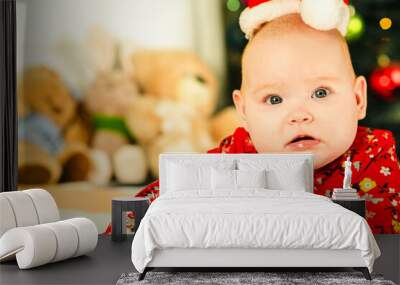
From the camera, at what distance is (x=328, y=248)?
14.1 feet

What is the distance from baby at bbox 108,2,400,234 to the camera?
20.8 ft

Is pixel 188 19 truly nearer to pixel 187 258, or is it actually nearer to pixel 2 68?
pixel 2 68

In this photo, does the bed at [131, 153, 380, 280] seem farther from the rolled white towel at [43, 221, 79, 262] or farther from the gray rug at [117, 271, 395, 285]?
the rolled white towel at [43, 221, 79, 262]

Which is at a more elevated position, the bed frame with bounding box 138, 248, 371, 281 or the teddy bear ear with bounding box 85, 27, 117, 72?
the teddy bear ear with bounding box 85, 27, 117, 72

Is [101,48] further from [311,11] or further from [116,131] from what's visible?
[311,11]

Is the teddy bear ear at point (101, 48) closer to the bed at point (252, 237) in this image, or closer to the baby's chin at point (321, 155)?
the baby's chin at point (321, 155)

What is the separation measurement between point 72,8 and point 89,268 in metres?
3.16

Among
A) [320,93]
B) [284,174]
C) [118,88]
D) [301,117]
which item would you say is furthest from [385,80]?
[118,88]

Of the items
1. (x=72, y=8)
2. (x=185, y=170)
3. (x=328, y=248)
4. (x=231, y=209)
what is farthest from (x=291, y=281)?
(x=72, y=8)

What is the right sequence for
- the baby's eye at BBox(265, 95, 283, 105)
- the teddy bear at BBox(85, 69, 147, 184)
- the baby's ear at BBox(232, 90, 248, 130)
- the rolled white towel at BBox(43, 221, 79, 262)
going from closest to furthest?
the rolled white towel at BBox(43, 221, 79, 262) → the baby's eye at BBox(265, 95, 283, 105) → the baby's ear at BBox(232, 90, 248, 130) → the teddy bear at BBox(85, 69, 147, 184)

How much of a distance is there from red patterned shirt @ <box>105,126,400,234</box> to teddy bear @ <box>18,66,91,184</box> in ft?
8.16

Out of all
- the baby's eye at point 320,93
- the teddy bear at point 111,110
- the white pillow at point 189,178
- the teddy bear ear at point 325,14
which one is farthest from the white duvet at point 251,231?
the teddy bear ear at point 325,14

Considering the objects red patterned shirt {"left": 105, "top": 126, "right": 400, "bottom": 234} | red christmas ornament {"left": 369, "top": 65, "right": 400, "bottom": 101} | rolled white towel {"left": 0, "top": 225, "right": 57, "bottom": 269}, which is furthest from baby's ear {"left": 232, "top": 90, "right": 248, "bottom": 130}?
rolled white towel {"left": 0, "top": 225, "right": 57, "bottom": 269}

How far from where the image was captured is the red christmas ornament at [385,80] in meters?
6.48
